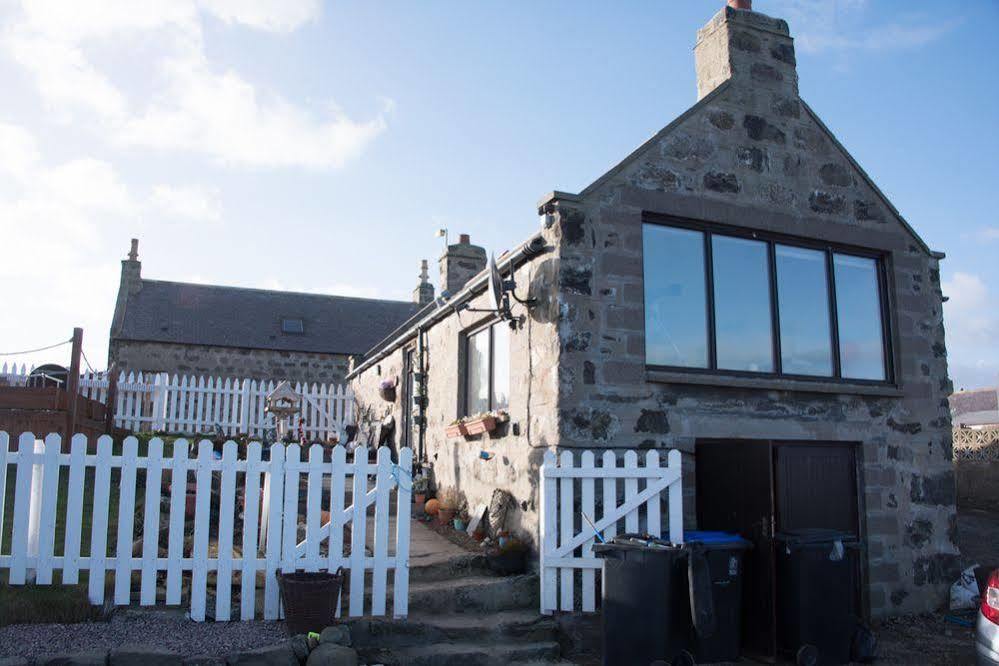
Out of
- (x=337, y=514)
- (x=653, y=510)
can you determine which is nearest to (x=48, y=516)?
(x=337, y=514)

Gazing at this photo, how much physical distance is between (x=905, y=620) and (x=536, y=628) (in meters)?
4.12

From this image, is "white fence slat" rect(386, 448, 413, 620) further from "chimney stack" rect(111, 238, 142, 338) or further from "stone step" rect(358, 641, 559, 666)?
"chimney stack" rect(111, 238, 142, 338)

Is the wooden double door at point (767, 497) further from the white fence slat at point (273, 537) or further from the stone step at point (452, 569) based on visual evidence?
the white fence slat at point (273, 537)

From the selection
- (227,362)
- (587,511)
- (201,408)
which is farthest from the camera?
(227,362)

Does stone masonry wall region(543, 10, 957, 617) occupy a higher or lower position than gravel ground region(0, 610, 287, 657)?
higher

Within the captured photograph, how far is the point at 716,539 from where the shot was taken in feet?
20.2

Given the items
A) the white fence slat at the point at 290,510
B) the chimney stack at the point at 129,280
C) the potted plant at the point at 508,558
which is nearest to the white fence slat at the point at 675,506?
the potted plant at the point at 508,558

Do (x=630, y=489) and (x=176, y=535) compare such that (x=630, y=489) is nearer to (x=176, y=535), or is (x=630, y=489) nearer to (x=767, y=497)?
(x=767, y=497)

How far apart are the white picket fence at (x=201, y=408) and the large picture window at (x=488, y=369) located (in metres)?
6.90

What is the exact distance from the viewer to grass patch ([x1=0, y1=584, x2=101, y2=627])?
5594 mm

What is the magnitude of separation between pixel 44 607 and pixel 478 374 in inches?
193

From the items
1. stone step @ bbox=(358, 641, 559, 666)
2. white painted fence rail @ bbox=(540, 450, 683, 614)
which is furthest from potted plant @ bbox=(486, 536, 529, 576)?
stone step @ bbox=(358, 641, 559, 666)

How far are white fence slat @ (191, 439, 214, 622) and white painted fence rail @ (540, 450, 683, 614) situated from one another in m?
2.53

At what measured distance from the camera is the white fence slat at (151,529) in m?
5.89
